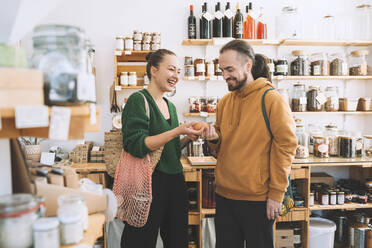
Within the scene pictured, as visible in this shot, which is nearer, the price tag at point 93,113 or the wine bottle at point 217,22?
the price tag at point 93,113

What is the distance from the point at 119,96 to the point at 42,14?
1.11m

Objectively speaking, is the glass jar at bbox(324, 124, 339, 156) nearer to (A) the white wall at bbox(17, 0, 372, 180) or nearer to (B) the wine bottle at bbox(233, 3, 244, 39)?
(A) the white wall at bbox(17, 0, 372, 180)

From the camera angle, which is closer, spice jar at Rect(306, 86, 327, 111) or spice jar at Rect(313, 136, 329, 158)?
spice jar at Rect(313, 136, 329, 158)

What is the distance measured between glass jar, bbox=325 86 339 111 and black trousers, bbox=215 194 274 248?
2093 mm

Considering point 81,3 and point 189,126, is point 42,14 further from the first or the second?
point 189,126

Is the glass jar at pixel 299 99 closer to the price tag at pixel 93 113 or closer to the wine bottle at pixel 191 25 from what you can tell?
the wine bottle at pixel 191 25

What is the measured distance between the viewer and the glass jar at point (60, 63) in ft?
2.70

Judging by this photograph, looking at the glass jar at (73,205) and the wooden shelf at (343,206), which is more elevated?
the glass jar at (73,205)

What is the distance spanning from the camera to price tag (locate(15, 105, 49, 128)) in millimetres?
755

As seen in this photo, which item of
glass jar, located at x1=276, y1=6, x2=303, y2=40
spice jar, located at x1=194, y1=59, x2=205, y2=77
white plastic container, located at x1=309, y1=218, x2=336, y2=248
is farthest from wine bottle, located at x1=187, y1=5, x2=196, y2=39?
white plastic container, located at x1=309, y1=218, x2=336, y2=248

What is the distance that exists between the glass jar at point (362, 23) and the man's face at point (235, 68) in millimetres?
2403

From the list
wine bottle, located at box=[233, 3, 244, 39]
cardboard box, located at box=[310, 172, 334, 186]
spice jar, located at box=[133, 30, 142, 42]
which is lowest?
cardboard box, located at box=[310, 172, 334, 186]

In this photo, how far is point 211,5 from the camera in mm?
3389

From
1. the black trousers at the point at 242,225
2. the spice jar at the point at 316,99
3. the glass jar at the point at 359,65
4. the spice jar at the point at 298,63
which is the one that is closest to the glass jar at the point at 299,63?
the spice jar at the point at 298,63
